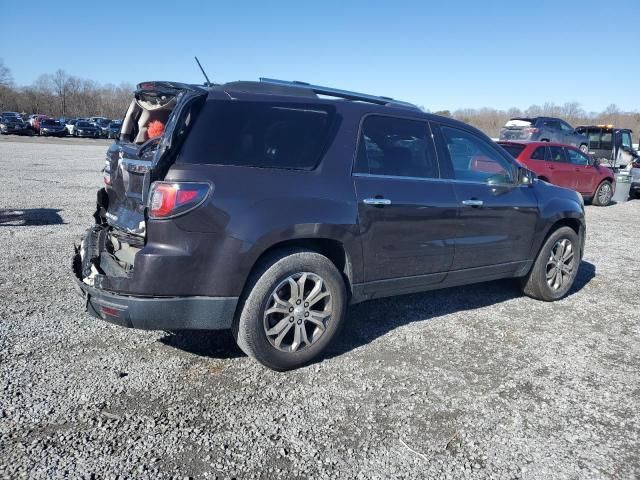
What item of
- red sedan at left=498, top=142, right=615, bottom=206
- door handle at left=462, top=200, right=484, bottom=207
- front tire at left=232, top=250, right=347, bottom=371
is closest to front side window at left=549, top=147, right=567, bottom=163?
red sedan at left=498, top=142, right=615, bottom=206

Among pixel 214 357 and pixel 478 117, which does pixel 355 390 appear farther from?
pixel 478 117

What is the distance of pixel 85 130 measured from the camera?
4528 cm

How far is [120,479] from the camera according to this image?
2.38 m

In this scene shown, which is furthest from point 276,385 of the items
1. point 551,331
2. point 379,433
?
point 551,331

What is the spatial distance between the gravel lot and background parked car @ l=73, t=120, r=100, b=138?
4495 centimetres

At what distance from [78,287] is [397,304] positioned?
9.46 feet

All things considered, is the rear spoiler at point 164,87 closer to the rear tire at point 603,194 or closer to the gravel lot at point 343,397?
the gravel lot at point 343,397

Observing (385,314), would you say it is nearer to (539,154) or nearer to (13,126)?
(539,154)

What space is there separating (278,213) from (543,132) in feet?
69.2

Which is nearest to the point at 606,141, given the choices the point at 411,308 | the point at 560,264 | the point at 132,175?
the point at 560,264

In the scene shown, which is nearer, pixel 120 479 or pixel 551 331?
pixel 120 479

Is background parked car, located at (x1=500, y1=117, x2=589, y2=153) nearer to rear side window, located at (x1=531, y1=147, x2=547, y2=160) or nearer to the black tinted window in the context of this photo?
rear side window, located at (x1=531, y1=147, x2=547, y2=160)

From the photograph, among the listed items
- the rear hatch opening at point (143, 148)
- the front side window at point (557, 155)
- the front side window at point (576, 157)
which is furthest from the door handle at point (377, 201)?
the front side window at point (576, 157)

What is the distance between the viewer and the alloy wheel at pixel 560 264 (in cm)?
534
